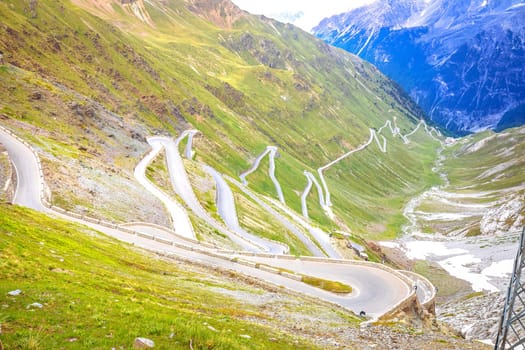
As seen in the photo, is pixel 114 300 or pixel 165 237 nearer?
pixel 114 300

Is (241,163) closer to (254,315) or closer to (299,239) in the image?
(299,239)

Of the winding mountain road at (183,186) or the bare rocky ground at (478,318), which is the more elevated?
the winding mountain road at (183,186)

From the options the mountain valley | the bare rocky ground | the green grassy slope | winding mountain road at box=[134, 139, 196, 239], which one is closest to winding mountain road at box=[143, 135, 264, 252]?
the mountain valley

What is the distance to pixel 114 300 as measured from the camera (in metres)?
23.7

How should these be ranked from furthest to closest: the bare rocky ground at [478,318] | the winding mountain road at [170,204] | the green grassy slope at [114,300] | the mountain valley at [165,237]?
the winding mountain road at [170,204], the bare rocky ground at [478,318], the mountain valley at [165,237], the green grassy slope at [114,300]

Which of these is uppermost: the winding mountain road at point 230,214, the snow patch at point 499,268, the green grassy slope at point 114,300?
the snow patch at point 499,268

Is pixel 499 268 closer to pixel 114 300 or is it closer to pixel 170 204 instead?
Answer: pixel 170 204

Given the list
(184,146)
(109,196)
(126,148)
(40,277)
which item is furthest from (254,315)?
(184,146)

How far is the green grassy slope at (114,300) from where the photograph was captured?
17.0m

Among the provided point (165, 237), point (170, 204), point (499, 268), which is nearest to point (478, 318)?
point (165, 237)

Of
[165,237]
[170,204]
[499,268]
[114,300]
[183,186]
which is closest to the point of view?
[114,300]

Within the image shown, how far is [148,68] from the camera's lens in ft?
636

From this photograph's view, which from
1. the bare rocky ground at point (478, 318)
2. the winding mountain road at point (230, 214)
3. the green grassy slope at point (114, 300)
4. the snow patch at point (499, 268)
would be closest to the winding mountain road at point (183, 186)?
the winding mountain road at point (230, 214)

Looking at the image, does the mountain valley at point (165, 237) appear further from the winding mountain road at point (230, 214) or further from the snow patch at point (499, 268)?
the snow patch at point (499, 268)
